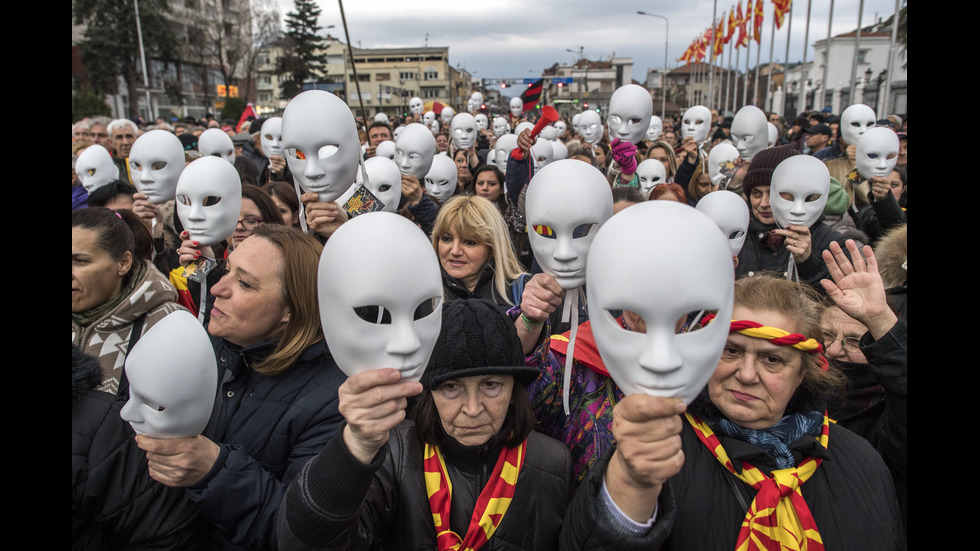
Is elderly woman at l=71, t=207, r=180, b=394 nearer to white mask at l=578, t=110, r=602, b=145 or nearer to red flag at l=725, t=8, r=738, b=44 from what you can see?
white mask at l=578, t=110, r=602, b=145

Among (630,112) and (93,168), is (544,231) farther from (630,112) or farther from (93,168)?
(93,168)

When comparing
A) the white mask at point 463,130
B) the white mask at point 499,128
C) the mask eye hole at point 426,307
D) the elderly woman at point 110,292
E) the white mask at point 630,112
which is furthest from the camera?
the white mask at point 499,128

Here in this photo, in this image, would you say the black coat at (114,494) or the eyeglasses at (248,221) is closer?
the black coat at (114,494)

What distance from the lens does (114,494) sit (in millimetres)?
1855

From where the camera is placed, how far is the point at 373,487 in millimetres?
1922

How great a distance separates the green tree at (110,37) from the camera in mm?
34531

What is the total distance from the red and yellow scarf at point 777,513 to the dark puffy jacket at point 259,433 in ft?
4.62

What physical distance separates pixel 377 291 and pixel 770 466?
1.34 meters

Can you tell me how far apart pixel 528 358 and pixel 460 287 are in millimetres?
1361

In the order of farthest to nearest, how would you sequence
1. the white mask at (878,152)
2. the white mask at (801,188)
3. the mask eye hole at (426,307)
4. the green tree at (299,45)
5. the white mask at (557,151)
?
the green tree at (299,45)
the white mask at (557,151)
the white mask at (878,152)
the white mask at (801,188)
the mask eye hole at (426,307)

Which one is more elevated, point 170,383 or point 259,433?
point 170,383

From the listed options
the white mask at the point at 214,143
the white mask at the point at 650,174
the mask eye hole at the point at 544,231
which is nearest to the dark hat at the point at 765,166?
the white mask at the point at 650,174

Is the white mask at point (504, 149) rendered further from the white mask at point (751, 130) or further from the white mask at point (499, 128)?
the white mask at point (499, 128)

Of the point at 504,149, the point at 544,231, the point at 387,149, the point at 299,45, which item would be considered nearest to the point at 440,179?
the point at 387,149
